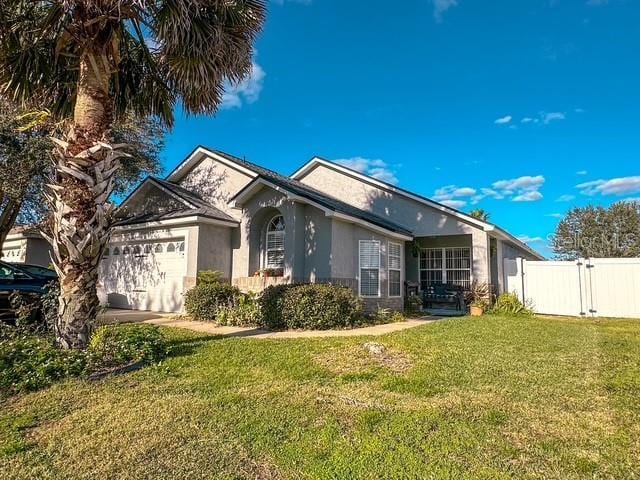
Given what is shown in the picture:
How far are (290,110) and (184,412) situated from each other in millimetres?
18428

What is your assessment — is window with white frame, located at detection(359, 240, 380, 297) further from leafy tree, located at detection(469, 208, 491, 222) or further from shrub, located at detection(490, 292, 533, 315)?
leafy tree, located at detection(469, 208, 491, 222)

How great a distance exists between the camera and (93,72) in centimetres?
738

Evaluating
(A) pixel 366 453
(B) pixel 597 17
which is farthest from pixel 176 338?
(B) pixel 597 17

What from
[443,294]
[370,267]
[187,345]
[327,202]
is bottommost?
[187,345]

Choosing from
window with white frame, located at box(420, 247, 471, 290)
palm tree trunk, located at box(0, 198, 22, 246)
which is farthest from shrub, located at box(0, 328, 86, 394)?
window with white frame, located at box(420, 247, 471, 290)

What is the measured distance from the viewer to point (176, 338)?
9.33 meters

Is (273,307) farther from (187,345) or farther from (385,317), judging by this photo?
(385,317)

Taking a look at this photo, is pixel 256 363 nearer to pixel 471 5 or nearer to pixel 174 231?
pixel 174 231

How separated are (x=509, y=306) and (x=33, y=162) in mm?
18241

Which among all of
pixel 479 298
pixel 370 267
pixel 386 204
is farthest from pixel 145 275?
pixel 479 298

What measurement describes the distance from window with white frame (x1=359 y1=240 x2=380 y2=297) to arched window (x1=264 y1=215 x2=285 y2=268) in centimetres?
307

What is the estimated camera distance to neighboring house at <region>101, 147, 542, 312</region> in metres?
13.9

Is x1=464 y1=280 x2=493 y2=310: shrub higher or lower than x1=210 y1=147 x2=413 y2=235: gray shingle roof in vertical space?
lower

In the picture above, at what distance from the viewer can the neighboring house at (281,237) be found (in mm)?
13898
